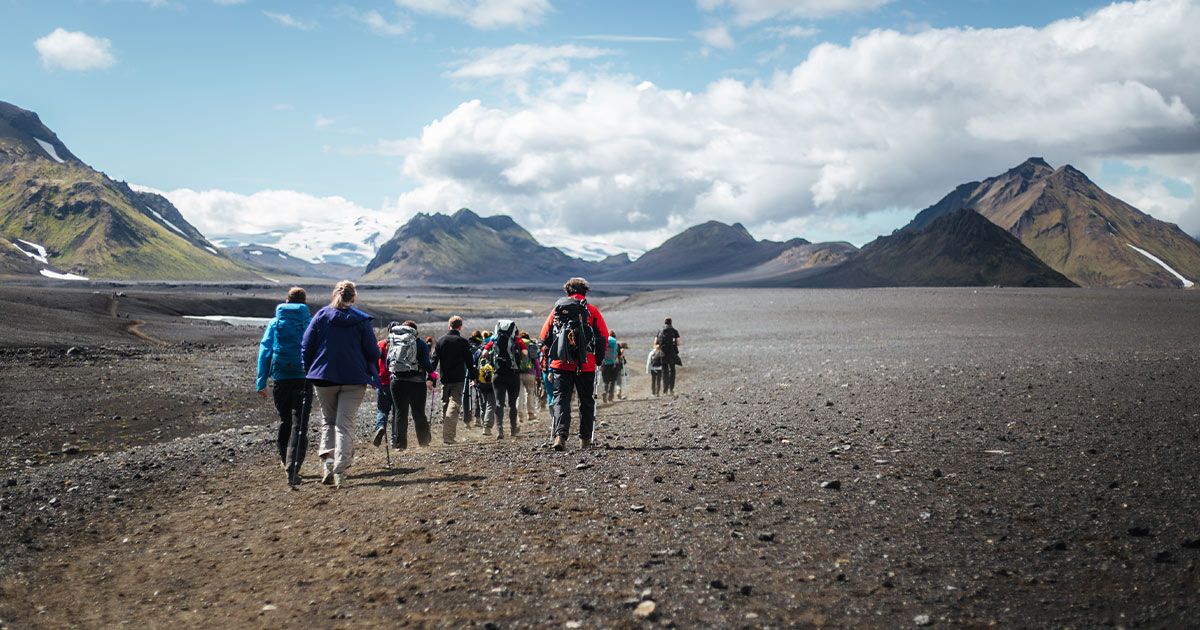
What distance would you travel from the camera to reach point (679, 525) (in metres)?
8.07

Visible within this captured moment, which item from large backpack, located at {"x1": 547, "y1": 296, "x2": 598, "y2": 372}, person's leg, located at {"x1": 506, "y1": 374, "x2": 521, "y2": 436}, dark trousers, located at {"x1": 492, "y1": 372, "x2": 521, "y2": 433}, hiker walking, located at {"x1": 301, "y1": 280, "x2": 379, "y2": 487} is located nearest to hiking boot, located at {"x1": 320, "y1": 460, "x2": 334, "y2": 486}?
hiker walking, located at {"x1": 301, "y1": 280, "x2": 379, "y2": 487}

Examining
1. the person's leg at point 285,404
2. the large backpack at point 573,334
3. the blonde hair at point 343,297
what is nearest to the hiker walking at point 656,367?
the large backpack at point 573,334

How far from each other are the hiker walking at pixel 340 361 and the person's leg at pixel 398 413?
3.14 meters

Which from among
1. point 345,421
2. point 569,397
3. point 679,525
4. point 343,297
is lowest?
point 679,525

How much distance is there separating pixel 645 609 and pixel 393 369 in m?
8.63

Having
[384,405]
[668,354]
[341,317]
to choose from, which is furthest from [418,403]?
[668,354]

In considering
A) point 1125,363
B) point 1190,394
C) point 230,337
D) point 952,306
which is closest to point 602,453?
point 1190,394

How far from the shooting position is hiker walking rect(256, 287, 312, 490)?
11.0 meters

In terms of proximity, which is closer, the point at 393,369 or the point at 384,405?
the point at 393,369

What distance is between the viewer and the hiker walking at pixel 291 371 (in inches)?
435

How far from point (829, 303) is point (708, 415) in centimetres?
6024

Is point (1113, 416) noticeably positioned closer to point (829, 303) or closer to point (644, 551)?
point (644, 551)

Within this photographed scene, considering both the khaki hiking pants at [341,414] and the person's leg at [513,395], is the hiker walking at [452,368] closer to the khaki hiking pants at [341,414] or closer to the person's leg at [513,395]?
the person's leg at [513,395]

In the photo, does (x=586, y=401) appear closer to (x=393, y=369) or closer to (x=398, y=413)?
(x=393, y=369)
